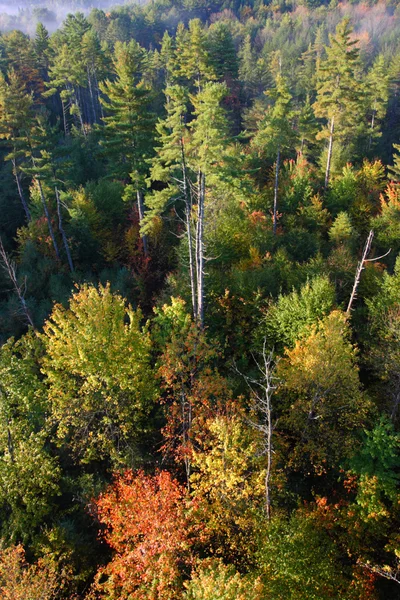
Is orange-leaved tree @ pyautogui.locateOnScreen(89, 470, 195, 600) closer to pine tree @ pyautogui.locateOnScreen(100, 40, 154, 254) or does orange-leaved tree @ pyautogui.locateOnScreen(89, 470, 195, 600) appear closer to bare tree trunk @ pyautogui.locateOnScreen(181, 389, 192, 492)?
bare tree trunk @ pyautogui.locateOnScreen(181, 389, 192, 492)

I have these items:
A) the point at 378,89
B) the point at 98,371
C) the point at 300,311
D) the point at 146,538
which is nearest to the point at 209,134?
the point at 300,311

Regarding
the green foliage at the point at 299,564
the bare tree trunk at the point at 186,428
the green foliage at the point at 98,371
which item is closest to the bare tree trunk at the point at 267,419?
the green foliage at the point at 299,564

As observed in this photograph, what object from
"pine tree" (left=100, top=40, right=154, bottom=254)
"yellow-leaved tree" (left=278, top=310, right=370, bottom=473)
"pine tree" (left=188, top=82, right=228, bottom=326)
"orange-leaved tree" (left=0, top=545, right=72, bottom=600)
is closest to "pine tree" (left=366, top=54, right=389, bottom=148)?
"pine tree" (left=100, top=40, right=154, bottom=254)

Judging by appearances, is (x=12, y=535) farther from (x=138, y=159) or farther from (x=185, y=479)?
(x=138, y=159)

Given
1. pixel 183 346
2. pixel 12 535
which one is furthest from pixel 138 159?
pixel 12 535

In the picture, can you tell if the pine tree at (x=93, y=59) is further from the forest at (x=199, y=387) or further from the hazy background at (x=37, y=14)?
the hazy background at (x=37, y=14)
